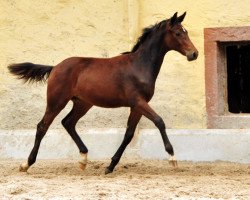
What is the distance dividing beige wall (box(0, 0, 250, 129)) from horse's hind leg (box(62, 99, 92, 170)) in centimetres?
103

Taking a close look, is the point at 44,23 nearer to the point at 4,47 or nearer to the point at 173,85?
the point at 4,47

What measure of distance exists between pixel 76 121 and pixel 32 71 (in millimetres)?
846

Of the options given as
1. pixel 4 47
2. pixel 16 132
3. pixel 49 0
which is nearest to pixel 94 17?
pixel 49 0

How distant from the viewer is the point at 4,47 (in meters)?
9.27

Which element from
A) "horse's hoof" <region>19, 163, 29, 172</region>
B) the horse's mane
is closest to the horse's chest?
the horse's mane

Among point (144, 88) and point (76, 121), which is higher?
point (144, 88)

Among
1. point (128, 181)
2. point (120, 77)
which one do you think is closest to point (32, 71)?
point (120, 77)

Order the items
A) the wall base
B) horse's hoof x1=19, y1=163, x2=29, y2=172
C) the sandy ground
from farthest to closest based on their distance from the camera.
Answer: the wall base, horse's hoof x1=19, y1=163, x2=29, y2=172, the sandy ground

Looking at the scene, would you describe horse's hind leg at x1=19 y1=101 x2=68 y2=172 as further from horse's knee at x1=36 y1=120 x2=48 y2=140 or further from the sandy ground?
the sandy ground

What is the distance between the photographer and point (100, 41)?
9.00 metres

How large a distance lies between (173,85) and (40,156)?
2.17 meters

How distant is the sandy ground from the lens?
584 cm

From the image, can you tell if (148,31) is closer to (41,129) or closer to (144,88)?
(144,88)

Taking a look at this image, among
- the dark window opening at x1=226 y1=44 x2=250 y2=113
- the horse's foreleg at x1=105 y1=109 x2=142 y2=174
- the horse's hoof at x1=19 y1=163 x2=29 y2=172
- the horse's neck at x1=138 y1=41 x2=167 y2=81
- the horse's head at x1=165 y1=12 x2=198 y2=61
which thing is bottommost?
the horse's hoof at x1=19 y1=163 x2=29 y2=172
